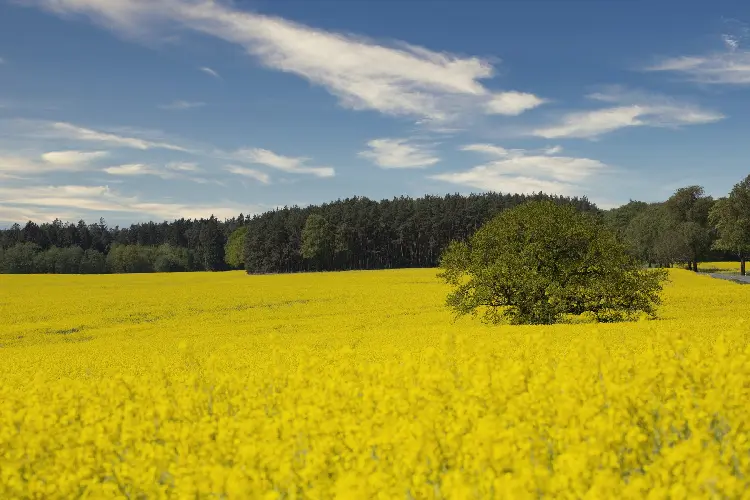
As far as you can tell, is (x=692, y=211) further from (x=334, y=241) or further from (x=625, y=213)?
(x=334, y=241)

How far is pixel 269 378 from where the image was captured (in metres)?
9.67

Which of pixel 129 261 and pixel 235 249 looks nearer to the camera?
pixel 129 261

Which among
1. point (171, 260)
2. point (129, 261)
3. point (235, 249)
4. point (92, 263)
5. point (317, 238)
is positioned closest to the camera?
point (317, 238)

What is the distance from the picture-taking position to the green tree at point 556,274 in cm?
2534

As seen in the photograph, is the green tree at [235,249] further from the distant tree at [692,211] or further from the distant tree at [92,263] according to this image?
the distant tree at [692,211]

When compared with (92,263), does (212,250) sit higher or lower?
higher

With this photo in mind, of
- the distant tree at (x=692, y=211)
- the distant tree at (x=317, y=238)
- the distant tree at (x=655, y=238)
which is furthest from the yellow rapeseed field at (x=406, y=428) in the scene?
the distant tree at (x=317, y=238)

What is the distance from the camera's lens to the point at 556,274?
2595 cm

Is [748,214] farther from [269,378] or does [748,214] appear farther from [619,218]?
[269,378]

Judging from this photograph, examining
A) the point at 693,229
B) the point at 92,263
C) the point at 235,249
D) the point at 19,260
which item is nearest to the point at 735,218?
the point at 693,229

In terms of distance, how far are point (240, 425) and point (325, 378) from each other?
6.71ft

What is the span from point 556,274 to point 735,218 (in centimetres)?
6598

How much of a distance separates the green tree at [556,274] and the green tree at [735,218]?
59665 millimetres

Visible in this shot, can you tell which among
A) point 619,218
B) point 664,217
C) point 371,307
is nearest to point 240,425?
point 371,307
